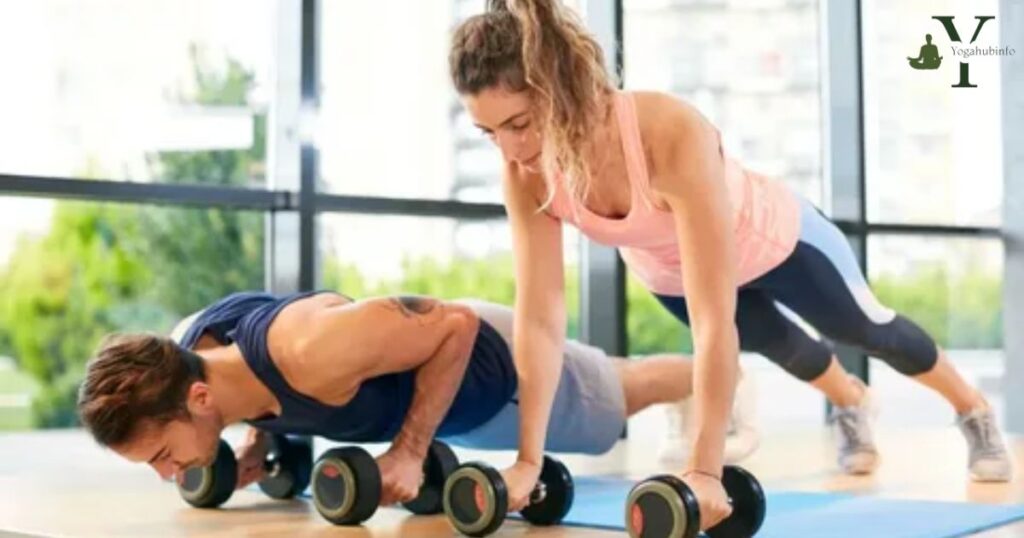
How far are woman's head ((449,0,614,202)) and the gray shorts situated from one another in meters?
0.70

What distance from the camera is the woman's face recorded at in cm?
203

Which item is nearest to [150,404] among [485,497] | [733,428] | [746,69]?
[485,497]

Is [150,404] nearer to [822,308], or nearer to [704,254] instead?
[704,254]

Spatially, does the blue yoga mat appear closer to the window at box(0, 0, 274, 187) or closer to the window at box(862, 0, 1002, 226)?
the window at box(0, 0, 274, 187)

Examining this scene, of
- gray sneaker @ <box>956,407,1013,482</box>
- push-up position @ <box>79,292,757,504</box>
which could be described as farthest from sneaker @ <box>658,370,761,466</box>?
push-up position @ <box>79,292,757,504</box>

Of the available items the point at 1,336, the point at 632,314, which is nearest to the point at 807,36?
the point at 632,314

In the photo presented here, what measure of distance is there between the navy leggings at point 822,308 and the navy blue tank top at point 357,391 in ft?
1.44

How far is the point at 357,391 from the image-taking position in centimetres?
247

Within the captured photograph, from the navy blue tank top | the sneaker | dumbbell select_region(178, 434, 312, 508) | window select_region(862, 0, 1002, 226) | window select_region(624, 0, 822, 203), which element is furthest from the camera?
window select_region(862, 0, 1002, 226)

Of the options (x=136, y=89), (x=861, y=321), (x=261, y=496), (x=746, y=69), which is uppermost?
(x=746, y=69)

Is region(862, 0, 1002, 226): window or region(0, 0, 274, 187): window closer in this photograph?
region(0, 0, 274, 187): window

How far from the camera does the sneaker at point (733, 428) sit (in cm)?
330

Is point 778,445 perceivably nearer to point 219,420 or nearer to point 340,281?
point 340,281

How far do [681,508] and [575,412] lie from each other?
3.13 feet
